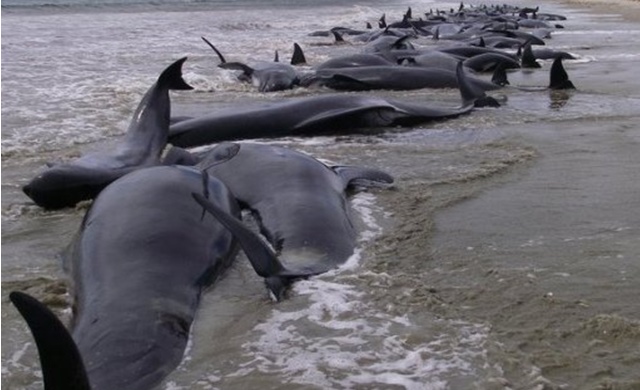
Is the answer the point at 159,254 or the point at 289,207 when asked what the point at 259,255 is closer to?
the point at 159,254

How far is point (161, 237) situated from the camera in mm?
3654

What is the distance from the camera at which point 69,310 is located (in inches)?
139

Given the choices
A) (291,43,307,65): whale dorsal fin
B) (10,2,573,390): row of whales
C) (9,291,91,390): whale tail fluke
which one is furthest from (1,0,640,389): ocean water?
(291,43,307,65): whale dorsal fin

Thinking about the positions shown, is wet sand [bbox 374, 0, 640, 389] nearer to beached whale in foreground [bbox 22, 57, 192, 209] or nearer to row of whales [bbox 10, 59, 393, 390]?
row of whales [bbox 10, 59, 393, 390]

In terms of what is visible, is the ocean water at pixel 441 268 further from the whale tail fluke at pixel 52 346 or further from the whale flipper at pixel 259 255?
the whale tail fluke at pixel 52 346

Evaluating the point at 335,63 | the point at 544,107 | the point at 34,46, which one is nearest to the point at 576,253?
the point at 544,107

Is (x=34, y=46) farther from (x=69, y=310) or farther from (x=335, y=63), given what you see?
(x=69, y=310)

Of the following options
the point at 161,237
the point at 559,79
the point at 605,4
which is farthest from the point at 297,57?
the point at 605,4

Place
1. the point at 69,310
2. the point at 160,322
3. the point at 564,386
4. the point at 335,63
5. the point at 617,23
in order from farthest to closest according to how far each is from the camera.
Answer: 1. the point at 617,23
2. the point at 335,63
3. the point at 69,310
4. the point at 160,322
5. the point at 564,386

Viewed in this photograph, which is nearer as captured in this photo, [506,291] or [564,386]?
[564,386]

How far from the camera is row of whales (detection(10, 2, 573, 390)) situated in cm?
282

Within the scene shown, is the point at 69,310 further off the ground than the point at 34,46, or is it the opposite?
the point at 69,310

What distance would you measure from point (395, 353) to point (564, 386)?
605 mm

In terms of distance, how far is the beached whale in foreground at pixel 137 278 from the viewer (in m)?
2.74
